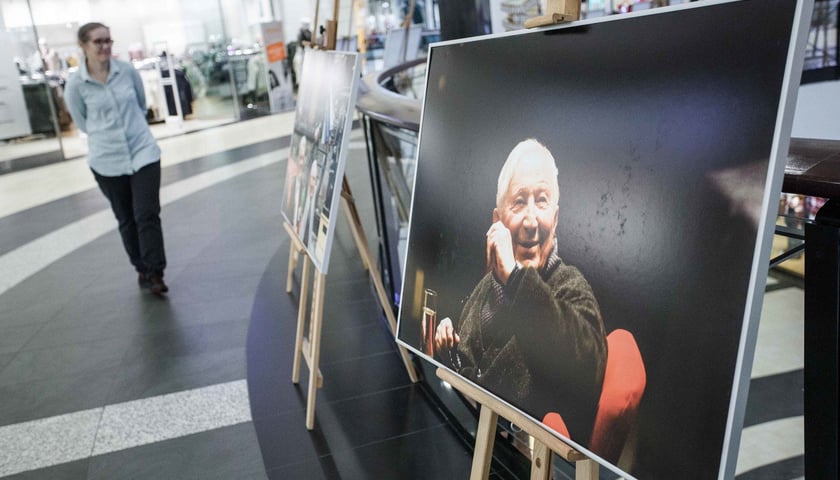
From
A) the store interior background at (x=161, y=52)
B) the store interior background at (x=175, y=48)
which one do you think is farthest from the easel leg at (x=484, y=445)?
the store interior background at (x=161, y=52)

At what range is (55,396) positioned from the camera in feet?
10.9

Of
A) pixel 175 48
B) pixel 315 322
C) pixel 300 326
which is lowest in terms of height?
pixel 300 326

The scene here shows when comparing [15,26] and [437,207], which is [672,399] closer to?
[437,207]

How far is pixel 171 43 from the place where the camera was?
12.7 meters

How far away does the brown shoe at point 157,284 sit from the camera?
452 cm

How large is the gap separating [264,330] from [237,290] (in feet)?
2.48

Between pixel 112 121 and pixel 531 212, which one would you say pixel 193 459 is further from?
pixel 112 121

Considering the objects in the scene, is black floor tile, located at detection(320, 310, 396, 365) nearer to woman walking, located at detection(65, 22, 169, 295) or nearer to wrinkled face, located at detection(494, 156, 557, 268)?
woman walking, located at detection(65, 22, 169, 295)

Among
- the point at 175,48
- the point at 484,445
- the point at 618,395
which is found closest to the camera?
the point at 618,395

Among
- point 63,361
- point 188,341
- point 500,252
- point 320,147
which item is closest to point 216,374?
point 188,341

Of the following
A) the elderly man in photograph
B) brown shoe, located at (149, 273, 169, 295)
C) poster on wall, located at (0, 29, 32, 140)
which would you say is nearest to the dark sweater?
the elderly man in photograph

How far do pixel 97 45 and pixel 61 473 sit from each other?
2.43m

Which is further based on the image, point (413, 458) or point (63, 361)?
point (63, 361)

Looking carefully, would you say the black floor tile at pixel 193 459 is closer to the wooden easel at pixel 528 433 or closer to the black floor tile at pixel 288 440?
the black floor tile at pixel 288 440
